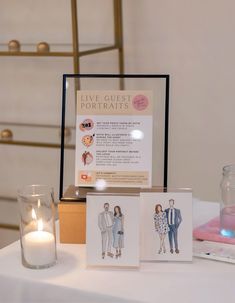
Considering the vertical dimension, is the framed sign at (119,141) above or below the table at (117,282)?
above

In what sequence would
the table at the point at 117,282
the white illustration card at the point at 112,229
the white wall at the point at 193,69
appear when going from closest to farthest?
1. the table at the point at 117,282
2. the white illustration card at the point at 112,229
3. the white wall at the point at 193,69

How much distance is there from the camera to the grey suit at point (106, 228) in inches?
48.6

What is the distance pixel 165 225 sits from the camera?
4.10 feet

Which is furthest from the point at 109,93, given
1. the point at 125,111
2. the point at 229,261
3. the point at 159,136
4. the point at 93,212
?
the point at 229,261

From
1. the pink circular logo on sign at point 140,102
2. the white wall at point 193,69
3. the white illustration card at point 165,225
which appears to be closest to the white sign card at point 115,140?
the pink circular logo on sign at point 140,102

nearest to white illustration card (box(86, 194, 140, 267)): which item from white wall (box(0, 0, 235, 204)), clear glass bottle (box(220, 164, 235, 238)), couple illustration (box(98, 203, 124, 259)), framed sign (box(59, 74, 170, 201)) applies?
couple illustration (box(98, 203, 124, 259))

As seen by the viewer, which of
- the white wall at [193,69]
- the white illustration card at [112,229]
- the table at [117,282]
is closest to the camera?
the table at [117,282]

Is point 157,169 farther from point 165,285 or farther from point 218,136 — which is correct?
point 218,136

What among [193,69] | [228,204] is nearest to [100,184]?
[228,204]

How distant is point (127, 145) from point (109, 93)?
138 mm

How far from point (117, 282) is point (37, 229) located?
23 centimetres

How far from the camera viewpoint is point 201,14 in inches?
101

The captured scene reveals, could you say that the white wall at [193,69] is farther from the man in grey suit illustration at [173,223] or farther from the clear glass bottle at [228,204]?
the man in grey suit illustration at [173,223]

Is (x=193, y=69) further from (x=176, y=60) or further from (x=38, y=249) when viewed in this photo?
(x=38, y=249)
